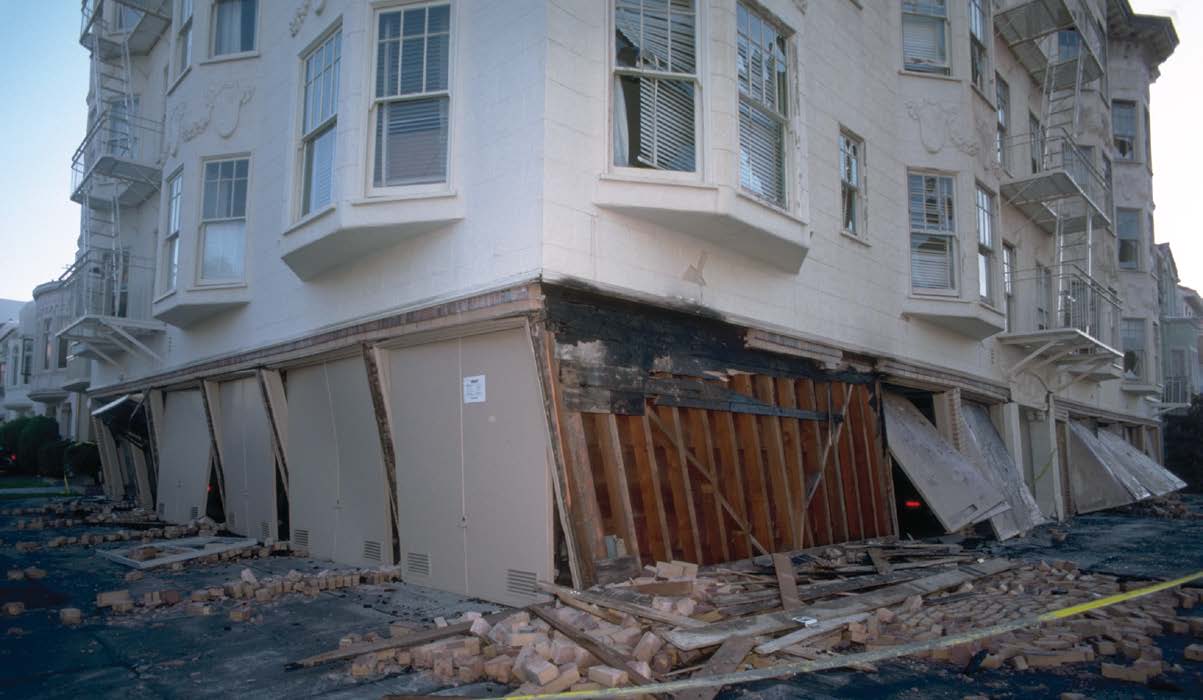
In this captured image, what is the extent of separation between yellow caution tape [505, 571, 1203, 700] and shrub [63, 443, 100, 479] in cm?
2597

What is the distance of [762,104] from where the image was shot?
9766mm

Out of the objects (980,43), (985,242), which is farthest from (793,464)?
(980,43)

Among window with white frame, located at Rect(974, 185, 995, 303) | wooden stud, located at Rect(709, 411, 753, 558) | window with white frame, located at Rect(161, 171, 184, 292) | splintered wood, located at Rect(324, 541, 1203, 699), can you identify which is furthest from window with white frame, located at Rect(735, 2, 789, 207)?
window with white frame, located at Rect(161, 171, 184, 292)

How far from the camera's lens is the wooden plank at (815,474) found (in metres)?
10.9

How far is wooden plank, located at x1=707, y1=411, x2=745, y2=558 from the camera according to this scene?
928cm

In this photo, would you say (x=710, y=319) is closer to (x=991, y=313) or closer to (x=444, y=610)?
(x=444, y=610)

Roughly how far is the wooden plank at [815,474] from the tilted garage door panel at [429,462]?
479cm

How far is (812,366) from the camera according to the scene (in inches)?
442

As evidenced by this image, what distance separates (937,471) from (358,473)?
866cm

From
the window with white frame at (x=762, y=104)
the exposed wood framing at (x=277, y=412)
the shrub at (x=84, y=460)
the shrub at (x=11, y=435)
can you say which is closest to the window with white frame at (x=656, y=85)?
the window with white frame at (x=762, y=104)

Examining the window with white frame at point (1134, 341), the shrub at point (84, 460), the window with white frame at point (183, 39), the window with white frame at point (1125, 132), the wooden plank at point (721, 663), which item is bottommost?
the wooden plank at point (721, 663)

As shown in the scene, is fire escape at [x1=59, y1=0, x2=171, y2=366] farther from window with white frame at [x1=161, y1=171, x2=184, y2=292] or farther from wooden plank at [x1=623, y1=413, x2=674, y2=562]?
wooden plank at [x1=623, y1=413, x2=674, y2=562]

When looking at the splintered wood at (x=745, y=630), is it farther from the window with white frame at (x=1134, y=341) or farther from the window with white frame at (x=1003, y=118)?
the window with white frame at (x=1134, y=341)

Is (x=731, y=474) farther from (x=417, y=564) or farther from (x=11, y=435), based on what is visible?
(x=11, y=435)
